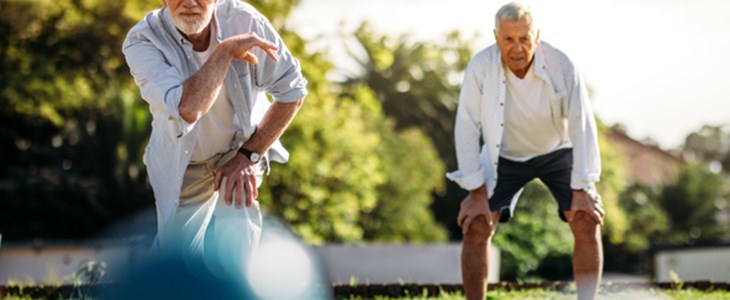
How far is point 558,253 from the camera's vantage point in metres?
24.4

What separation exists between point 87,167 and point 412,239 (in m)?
10.7

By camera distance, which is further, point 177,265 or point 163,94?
point 163,94

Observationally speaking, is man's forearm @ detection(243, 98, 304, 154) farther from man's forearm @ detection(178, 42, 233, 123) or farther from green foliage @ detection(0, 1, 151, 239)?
green foliage @ detection(0, 1, 151, 239)

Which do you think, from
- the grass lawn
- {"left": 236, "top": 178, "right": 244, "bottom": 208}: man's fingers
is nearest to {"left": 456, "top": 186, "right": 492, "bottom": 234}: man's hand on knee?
the grass lawn

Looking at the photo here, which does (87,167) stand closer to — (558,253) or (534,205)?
(558,253)

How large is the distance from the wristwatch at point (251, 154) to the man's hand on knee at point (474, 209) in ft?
4.60

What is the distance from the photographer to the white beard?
4660 millimetres

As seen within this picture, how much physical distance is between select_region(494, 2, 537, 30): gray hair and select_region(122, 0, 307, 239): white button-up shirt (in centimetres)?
114

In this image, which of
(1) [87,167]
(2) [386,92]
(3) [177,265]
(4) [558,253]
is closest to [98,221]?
(1) [87,167]

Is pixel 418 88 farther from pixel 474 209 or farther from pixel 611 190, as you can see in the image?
pixel 474 209

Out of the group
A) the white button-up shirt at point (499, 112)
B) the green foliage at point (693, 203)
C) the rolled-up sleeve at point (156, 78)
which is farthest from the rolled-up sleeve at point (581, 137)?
the green foliage at point (693, 203)

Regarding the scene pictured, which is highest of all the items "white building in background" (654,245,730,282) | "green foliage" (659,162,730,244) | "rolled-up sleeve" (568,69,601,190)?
"rolled-up sleeve" (568,69,601,190)

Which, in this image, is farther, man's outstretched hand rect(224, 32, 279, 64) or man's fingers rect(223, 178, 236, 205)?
man's fingers rect(223, 178, 236, 205)

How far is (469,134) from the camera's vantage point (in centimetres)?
588
